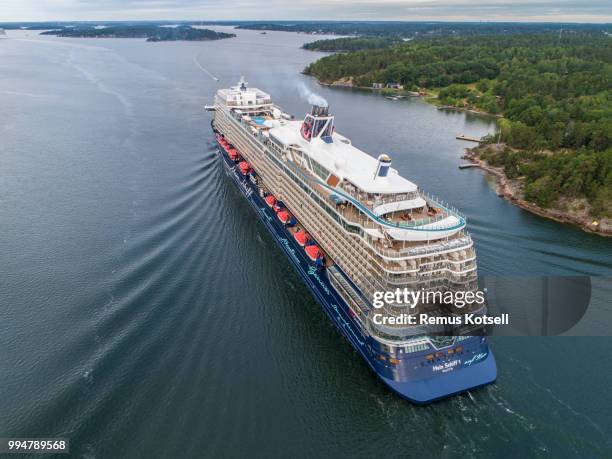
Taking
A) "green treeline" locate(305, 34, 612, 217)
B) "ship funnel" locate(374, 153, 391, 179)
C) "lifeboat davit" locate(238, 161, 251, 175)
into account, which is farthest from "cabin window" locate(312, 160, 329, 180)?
"green treeline" locate(305, 34, 612, 217)

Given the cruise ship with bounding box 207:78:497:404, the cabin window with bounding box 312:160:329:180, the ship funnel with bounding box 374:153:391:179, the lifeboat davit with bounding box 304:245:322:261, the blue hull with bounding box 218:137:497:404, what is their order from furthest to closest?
the cabin window with bounding box 312:160:329:180 < the lifeboat davit with bounding box 304:245:322:261 < the ship funnel with bounding box 374:153:391:179 < the cruise ship with bounding box 207:78:497:404 < the blue hull with bounding box 218:137:497:404

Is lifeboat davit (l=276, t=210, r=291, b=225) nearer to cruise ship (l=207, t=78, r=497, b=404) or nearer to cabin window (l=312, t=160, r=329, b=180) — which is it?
cruise ship (l=207, t=78, r=497, b=404)

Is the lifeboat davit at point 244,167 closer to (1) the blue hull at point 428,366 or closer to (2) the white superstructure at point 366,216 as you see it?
(2) the white superstructure at point 366,216

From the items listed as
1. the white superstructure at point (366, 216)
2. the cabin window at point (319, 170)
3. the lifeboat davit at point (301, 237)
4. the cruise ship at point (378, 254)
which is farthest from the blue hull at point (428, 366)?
the cabin window at point (319, 170)

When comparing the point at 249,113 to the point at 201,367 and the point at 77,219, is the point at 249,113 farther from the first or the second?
the point at 201,367

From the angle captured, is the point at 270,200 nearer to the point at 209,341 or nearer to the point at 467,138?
the point at 209,341

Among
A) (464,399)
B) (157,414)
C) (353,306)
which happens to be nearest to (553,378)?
(464,399)

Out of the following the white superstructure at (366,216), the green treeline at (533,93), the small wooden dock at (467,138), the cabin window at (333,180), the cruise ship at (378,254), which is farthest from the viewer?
the small wooden dock at (467,138)
